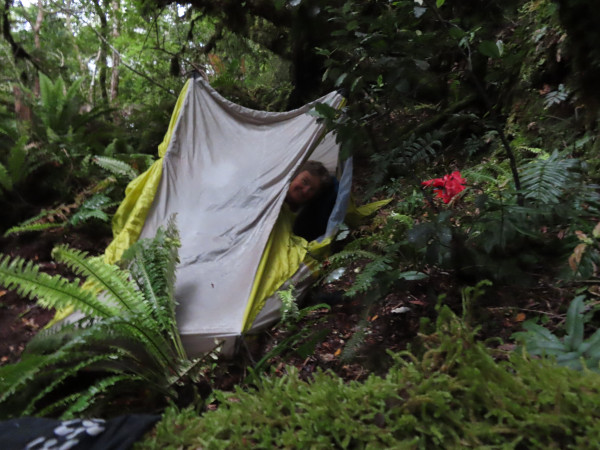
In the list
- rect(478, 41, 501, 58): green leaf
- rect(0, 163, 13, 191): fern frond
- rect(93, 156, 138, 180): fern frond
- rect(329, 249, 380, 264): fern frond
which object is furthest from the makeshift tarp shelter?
rect(0, 163, 13, 191): fern frond

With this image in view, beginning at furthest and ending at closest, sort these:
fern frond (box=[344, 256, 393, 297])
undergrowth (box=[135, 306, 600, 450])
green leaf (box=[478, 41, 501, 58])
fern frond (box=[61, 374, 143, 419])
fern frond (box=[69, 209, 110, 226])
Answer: fern frond (box=[69, 209, 110, 226]), fern frond (box=[344, 256, 393, 297]), fern frond (box=[61, 374, 143, 419]), green leaf (box=[478, 41, 501, 58]), undergrowth (box=[135, 306, 600, 450])

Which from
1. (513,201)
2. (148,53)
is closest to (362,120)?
(513,201)

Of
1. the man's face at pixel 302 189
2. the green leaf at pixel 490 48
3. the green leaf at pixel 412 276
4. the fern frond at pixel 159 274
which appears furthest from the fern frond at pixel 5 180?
the green leaf at pixel 490 48

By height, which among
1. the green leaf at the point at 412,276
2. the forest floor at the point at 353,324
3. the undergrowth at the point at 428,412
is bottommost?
the forest floor at the point at 353,324

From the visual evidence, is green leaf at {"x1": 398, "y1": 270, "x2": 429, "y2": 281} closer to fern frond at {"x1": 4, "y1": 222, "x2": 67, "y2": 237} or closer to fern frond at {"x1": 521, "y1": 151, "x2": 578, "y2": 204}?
fern frond at {"x1": 521, "y1": 151, "x2": 578, "y2": 204}

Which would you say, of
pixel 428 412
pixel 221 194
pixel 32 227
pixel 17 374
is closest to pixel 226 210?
pixel 221 194

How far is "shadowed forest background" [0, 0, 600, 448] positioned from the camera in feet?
3.09

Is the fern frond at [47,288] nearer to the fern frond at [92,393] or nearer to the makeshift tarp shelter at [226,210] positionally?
the fern frond at [92,393]

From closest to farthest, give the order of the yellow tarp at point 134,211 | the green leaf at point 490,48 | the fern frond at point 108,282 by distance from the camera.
Result: the green leaf at point 490,48 → the fern frond at point 108,282 → the yellow tarp at point 134,211

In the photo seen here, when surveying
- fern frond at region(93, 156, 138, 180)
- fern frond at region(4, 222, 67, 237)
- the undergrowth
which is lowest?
the undergrowth

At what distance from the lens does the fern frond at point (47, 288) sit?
1.97m

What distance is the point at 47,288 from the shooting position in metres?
2.09

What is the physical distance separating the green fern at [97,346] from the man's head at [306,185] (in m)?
1.73

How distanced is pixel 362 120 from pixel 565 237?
1.15 m
